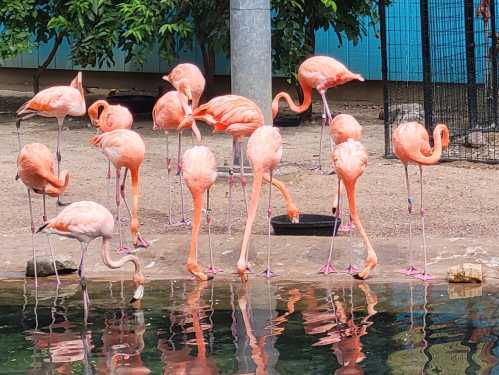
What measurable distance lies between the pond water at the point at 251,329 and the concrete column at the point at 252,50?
3.34m

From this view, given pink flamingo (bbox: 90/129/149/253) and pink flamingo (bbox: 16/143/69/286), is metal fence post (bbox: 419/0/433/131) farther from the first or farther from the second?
pink flamingo (bbox: 16/143/69/286)

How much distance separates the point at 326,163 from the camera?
1057 cm

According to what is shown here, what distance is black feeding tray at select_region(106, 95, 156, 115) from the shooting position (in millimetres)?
13953

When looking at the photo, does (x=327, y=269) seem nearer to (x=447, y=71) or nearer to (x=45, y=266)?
(x=45, y=266)

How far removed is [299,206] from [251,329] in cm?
334

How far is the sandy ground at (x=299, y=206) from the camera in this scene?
7168 mm

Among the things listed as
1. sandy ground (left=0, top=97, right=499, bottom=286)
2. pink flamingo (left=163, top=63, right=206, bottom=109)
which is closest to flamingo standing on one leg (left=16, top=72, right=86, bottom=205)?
sandy ground (left=0, top=97, right=499, bottom=286)

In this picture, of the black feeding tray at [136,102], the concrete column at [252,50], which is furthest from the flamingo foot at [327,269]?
the black feeding tray at [136,102]

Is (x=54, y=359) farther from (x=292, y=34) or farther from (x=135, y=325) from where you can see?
(x=292, y=34)

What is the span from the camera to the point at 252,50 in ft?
32.5

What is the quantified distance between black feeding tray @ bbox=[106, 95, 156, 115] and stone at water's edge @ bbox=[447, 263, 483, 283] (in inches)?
314

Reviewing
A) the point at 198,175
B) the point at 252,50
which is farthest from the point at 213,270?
the point at 252,50

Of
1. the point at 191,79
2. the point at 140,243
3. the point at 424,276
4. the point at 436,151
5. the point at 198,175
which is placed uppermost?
the point at 191,79

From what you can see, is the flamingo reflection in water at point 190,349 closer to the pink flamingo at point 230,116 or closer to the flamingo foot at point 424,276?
the flamingo foot at point 424,276
